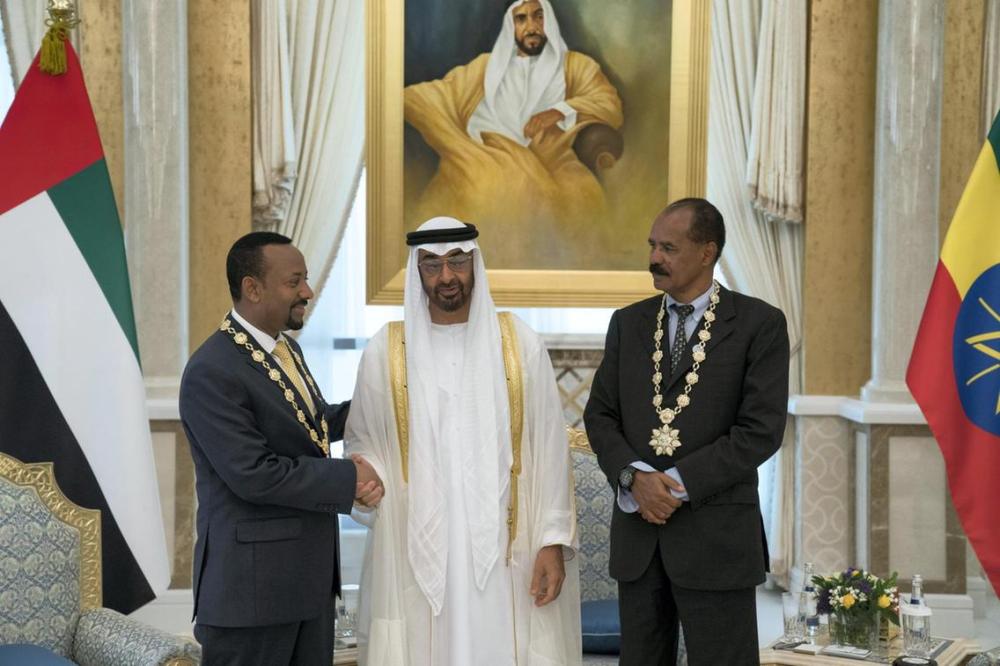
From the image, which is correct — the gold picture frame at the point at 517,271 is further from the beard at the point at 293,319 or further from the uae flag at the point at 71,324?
the beard at the point at 293,319

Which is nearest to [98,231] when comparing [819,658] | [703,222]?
[703,222]

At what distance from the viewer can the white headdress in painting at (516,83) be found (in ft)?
21.1

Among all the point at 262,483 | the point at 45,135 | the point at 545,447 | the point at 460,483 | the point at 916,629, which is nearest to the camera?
the point at 262,483

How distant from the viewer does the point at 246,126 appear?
6277mm

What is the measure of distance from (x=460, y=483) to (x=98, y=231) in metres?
1.49

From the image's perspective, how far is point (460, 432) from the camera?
134 inches

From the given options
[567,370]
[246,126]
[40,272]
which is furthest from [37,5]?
[567,370]

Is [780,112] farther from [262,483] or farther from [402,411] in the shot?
[262,483]

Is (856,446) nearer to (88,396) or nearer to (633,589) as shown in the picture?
(633,589)

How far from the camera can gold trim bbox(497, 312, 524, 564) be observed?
340cm

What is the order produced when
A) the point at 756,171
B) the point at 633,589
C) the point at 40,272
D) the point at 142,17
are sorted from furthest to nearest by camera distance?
the point at 756,171 → the point at 142,17 → the point at 40,272 → the point at 633,589

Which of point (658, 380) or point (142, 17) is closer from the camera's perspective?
point (658, 380)

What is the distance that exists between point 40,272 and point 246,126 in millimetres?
2690

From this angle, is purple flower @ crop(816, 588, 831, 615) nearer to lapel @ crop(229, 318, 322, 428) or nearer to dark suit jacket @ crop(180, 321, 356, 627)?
dark suit jacket @ crop(180, 321, 356, 627)
